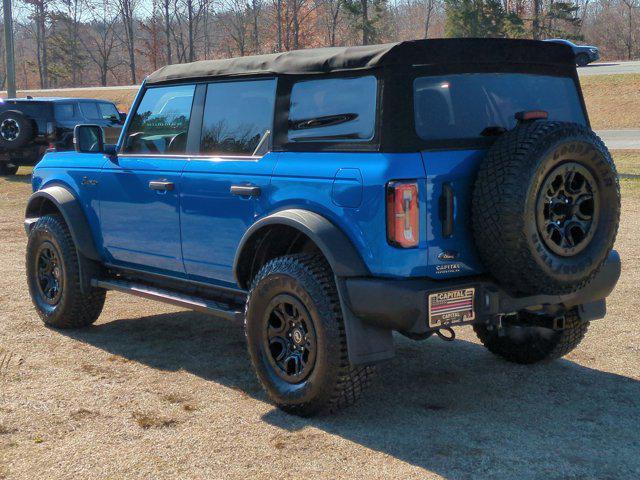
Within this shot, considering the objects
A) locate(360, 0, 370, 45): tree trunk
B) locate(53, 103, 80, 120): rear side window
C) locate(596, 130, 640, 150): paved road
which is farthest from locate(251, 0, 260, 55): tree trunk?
locate(53, 103, 80, 120): rear side window

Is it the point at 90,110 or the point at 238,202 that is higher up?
the point at 90,110

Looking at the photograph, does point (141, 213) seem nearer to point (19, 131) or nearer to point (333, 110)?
point (333, 110)

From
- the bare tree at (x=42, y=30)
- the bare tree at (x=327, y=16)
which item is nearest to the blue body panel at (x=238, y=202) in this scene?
the bare tree at (x=327, y=16)

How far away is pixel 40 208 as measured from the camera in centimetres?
662

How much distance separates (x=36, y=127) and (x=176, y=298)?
13.2m

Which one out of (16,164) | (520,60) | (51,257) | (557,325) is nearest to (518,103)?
(520,60)

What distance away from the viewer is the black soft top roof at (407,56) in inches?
162

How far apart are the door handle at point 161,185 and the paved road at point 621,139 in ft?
53.7

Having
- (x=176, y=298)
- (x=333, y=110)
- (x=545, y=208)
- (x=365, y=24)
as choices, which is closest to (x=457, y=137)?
(x=545, y=208)

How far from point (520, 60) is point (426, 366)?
1964 mm

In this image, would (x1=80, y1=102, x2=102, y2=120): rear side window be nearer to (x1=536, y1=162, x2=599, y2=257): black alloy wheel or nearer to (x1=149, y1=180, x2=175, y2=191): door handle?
(x1=149, y1=180, x2=175, y2=191): door handle

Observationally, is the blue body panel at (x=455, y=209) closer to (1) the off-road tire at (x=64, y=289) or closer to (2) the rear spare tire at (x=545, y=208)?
(2) the rear spare tire at (x=545, y=208)

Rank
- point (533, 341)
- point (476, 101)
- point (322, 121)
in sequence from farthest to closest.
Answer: point (533, 341), point (322, 121), point (476, 101)

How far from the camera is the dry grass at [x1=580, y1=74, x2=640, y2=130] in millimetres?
25938
